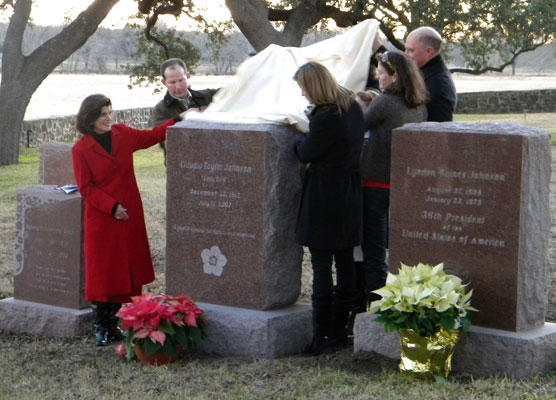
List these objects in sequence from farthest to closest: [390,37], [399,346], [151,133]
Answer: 1. [390,37]
2. [151,133]
3. [399,346]

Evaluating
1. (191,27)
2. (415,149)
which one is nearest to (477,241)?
(415,149)

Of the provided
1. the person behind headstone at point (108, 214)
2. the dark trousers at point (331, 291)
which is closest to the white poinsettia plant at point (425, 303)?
the dark trousers at point (331, 291)

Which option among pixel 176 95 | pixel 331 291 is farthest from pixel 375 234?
pixel 176 95

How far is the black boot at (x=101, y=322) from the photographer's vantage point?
6.31 metres

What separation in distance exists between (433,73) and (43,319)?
3.18 m

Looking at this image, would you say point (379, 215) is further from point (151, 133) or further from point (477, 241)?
point (151, 133)

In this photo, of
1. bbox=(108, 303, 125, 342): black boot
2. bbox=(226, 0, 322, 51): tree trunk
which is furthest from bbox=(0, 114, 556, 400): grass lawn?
bbox=(226, 0, 322, 51): tree trunk

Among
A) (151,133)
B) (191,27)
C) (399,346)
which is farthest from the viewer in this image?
(191,27)

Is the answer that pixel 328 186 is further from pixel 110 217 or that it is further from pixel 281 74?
pixel 110 217

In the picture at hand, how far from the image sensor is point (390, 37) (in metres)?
17.9

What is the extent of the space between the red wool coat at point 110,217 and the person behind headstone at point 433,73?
192 centimetres

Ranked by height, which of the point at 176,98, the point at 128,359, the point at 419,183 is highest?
the point at 176,98

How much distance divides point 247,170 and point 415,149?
1.10 m

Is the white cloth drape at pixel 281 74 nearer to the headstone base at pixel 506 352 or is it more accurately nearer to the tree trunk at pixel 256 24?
the headstone base at pixel 506 352
